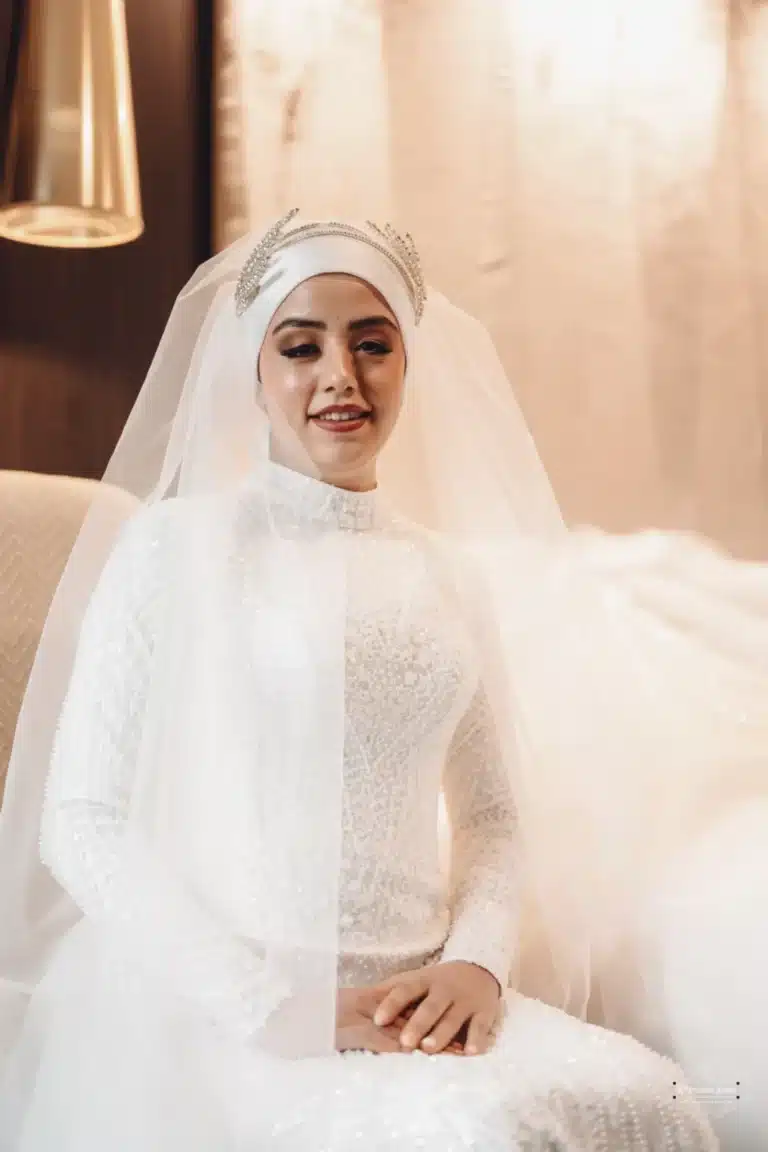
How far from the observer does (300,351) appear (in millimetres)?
1330

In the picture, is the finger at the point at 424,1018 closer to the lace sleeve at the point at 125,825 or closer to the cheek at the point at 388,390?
the lace sleeve at the point at 125,825

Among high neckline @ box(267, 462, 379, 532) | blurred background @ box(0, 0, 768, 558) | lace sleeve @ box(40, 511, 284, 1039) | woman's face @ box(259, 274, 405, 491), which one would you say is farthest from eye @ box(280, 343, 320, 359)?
blurred background @ box(0, 0, 768, 558)

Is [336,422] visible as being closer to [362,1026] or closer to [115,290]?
[362,1026]

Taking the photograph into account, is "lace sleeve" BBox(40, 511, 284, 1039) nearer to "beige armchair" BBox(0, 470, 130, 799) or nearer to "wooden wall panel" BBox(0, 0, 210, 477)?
"beige armchair" BBox(0, 470, 130, 799)

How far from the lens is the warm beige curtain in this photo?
1.99 m

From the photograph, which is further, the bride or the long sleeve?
the long sleeve

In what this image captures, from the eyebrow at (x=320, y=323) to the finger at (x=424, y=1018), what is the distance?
0.68 metres

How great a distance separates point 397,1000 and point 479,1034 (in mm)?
78

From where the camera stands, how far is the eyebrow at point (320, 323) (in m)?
1.32

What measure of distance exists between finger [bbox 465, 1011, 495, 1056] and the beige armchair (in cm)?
68

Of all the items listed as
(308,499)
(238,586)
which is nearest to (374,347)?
(308,499)

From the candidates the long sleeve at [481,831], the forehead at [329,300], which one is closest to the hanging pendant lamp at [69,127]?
the forehead at [329,300]

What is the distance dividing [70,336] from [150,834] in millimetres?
1132

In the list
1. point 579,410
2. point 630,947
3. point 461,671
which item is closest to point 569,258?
point 579,410
